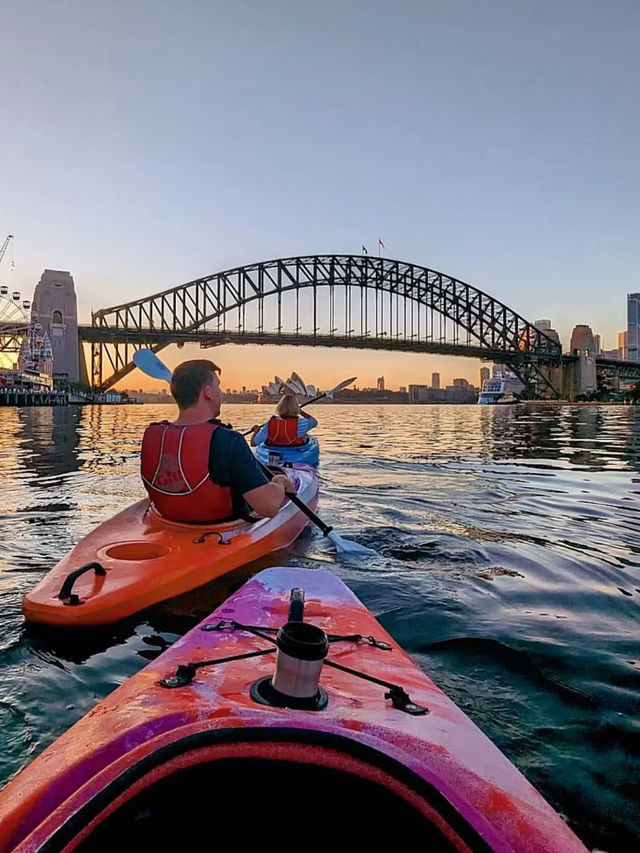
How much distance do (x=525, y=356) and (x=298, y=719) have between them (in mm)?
89586

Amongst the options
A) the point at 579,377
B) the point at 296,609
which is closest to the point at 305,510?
the point at 296,609

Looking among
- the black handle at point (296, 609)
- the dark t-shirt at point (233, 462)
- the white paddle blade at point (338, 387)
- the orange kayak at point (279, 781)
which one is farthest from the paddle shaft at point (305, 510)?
the white paddle blade at point (338, 387)

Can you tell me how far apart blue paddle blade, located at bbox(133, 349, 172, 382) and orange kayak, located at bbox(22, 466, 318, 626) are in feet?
3.54

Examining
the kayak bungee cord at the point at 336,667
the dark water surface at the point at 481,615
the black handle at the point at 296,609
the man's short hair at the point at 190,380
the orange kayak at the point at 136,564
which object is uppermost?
the man's short hair at the point at 190,380

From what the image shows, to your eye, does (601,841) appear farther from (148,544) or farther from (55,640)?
(148,544)

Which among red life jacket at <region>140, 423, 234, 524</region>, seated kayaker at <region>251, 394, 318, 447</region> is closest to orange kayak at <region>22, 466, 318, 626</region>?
red life jacket at <region>140, 423, 234, 524</region>

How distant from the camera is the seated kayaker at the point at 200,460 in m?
3.88

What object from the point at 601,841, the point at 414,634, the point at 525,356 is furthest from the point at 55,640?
the point at 525,356

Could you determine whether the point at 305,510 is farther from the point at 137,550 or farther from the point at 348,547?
the point at 137,550

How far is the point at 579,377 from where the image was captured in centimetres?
8712

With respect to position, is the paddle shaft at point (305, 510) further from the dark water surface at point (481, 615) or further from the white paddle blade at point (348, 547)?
the dark water surface at point (481, 615)

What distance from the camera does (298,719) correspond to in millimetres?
1254

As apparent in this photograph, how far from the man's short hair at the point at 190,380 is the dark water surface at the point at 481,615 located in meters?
1.32

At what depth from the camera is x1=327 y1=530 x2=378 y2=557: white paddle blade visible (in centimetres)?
541
